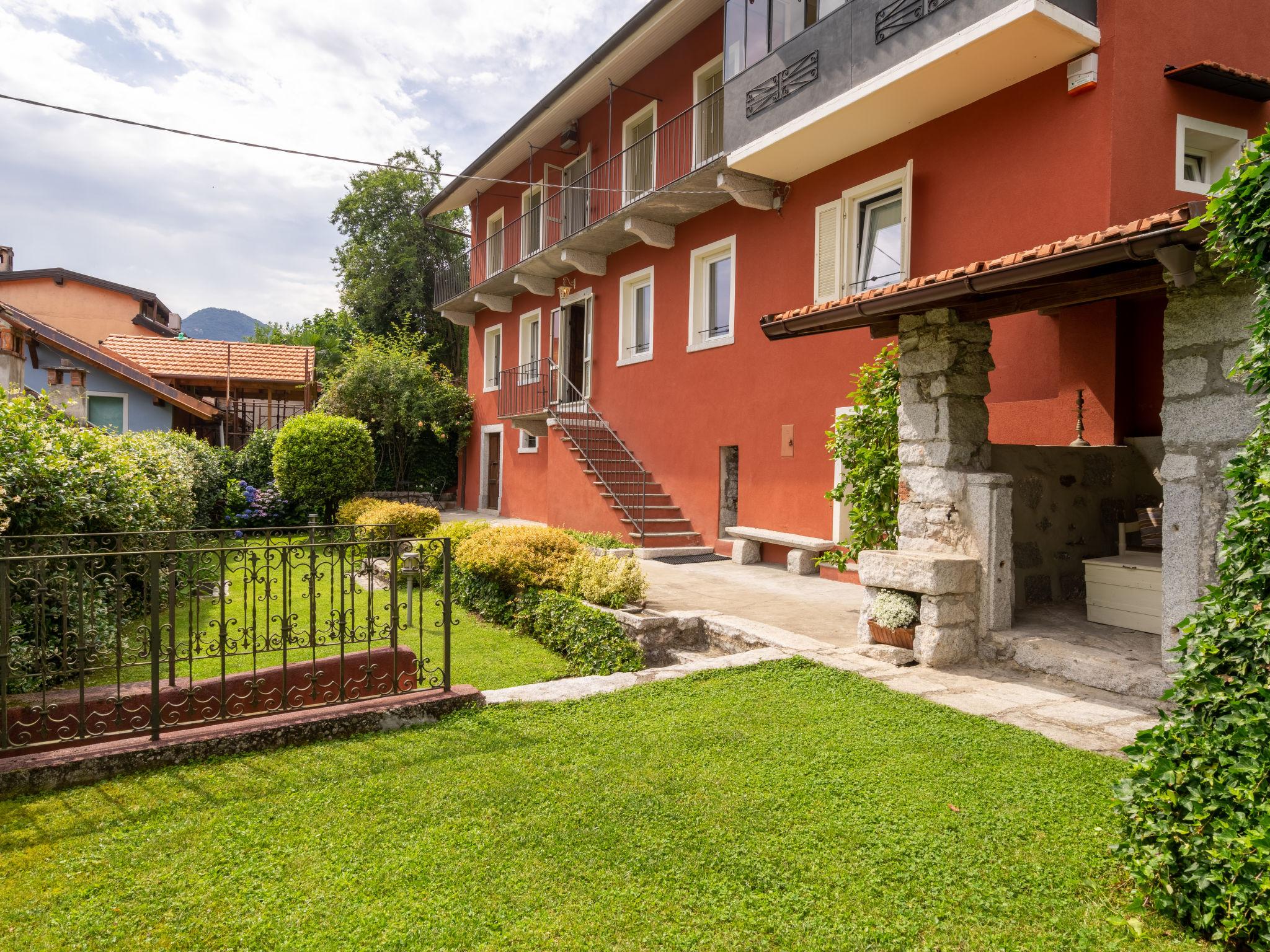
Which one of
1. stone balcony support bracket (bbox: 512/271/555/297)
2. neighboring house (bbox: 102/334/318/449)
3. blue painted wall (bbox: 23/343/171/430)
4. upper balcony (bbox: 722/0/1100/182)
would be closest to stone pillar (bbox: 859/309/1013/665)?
upper balcony (bbox: 722/0/1100/182)

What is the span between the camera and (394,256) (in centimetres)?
2859

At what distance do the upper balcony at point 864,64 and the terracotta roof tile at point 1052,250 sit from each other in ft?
10.9

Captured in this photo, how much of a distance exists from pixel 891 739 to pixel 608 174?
12.8 metres

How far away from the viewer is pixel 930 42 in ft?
24.6

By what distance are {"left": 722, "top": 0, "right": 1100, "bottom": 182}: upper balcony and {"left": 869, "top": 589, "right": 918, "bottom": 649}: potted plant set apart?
5.30m

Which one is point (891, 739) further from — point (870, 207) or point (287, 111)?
point (287, 111)

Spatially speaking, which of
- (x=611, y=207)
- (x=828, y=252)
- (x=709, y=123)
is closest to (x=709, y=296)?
(x=709, y=123)

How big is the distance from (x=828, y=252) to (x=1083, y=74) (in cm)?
335

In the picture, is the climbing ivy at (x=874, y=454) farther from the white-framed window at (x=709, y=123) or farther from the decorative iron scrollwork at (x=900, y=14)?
the white-framed window at (x=709, y=123)

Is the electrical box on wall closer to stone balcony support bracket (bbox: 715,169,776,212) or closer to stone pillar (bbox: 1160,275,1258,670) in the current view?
stone pillar (bbox: 1160,275,1258,670)

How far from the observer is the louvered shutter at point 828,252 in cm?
962

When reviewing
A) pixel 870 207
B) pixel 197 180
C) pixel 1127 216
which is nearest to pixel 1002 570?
pixel 1127 216

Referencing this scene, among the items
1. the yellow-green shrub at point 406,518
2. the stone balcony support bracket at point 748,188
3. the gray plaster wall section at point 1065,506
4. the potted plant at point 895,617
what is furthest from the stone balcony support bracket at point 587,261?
the potted plant at point 895,617

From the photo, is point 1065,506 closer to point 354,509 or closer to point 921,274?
point 921,274
